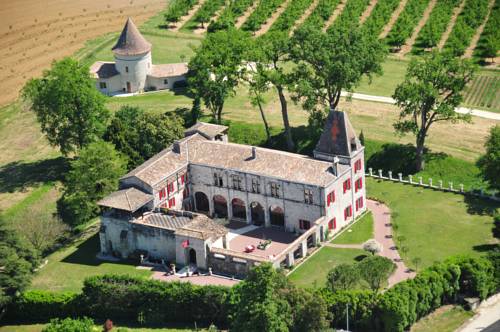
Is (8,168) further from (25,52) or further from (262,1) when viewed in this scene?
(262,1)

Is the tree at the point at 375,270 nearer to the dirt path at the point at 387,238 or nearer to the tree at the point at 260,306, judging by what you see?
the dirt path at the point at 387,238

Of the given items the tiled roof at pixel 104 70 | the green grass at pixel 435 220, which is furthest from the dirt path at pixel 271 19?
the green grass at pixel 435 220

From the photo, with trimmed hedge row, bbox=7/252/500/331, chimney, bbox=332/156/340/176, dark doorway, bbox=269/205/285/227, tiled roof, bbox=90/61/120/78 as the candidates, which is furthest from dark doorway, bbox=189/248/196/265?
tiled roof, bbox=90/61/120/78

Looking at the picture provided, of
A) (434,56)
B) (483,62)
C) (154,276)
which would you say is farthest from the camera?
(483,62)

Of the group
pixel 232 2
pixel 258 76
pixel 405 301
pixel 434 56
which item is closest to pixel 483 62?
pixel 434 56

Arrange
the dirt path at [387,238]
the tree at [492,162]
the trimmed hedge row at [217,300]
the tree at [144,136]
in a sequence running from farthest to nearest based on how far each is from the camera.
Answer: the tree at [144,136]
the tree at [492,162]
the dirt path at [387,238]
the trimmed hedge row at [217,300]

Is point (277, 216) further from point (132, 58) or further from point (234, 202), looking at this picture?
point (132, 58)
